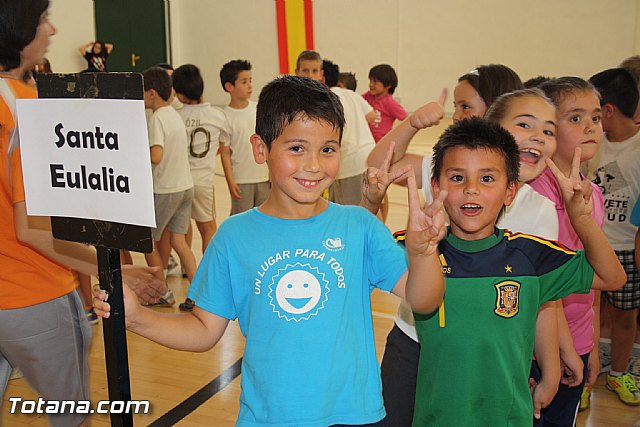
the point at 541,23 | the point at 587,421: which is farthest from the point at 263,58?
the point at 587,421

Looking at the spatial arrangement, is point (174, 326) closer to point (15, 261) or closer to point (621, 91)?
point (15, 261)

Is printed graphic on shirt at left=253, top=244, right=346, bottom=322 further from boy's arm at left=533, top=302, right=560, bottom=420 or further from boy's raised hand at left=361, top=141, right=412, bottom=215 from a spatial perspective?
boy's arm at left=533, top=302, right=560, bottom=420

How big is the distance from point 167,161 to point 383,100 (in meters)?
3.20

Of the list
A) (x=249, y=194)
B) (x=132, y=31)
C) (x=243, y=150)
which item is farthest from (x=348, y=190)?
(x=132, y=31)

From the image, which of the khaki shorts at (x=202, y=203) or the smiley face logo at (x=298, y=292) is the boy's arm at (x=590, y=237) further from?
the khaki shorts at (x=202, y=203)

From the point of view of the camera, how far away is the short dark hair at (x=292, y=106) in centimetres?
162

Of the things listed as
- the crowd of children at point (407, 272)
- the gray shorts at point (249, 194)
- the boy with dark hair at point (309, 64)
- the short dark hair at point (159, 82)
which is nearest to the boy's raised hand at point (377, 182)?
the crowd of children at point (407, 272)

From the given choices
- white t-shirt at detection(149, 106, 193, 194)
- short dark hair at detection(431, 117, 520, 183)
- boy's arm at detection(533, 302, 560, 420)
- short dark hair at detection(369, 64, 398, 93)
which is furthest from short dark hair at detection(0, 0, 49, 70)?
short dark hair at detection(369, 64, 398, 93)

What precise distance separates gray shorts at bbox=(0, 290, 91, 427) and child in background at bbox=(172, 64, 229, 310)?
9.80 feet

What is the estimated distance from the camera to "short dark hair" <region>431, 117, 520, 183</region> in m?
1.81

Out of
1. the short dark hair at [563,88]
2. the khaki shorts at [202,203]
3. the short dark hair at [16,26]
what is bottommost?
the khaki shorts at [202,203]

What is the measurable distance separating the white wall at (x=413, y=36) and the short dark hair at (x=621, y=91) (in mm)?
9635

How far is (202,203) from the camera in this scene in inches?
202

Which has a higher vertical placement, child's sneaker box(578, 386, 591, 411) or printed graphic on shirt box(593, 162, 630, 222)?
printed graphic on shirt box(593, 162, 630, 222)
